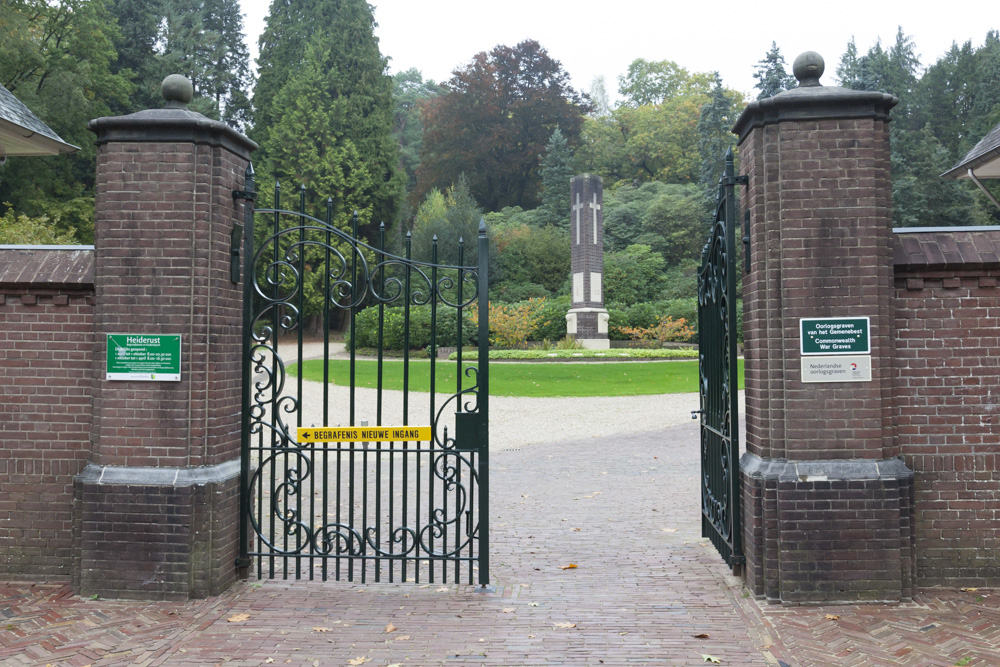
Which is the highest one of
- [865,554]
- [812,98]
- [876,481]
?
[812,98]

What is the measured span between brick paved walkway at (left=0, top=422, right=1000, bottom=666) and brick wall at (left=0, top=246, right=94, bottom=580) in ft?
0.99

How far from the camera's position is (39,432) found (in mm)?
5184

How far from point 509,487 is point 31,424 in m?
4.85

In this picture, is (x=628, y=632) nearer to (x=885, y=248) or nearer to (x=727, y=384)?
(x=727, y=384)

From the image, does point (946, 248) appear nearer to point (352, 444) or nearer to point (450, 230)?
point (352, 444)

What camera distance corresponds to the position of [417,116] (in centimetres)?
6550

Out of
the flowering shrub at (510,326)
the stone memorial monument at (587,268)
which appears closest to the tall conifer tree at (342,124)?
the flowering shrub at (510,326)

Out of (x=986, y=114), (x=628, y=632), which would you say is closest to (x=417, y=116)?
(x=986, y=114)

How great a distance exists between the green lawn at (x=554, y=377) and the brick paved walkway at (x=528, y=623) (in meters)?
12.0

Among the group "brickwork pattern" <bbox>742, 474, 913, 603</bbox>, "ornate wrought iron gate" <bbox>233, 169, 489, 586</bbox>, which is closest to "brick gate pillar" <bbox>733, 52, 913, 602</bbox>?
"brickwork pattern" <bbox>742, 474, 913, 603</bbox>

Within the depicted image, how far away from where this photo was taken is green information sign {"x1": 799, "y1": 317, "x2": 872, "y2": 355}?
4.70 meters

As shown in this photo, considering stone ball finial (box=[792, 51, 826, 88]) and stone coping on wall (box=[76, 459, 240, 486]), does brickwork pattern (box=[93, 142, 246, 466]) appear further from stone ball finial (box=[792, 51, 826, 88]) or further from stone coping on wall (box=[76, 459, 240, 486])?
stone ball finial (box=[792, 51, 826, 88])

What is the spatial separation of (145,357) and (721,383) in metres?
4.01

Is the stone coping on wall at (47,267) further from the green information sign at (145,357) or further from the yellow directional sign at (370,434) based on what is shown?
the yellow directional sign at (370,434)
